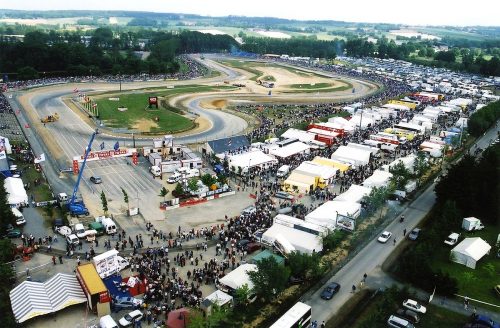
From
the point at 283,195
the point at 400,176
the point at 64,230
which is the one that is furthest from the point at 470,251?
the point at 64,230

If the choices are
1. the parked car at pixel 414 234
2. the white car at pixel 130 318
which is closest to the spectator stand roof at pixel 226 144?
the parked car at pixel 414 234

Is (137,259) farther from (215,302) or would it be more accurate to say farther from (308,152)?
(308,152)

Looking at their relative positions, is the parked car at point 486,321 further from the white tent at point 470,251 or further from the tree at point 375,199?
the tree at point 375,199

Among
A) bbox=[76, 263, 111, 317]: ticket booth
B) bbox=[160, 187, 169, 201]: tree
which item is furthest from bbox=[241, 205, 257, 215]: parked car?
bbox=[76, 263, 111, 317]: ticket booth

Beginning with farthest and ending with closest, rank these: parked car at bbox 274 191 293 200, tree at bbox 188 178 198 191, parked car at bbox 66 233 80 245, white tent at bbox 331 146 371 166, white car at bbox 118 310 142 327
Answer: white tent at bbox 331 146 371 166, parked car at bbox 274 191 293 200, tree at bbox 188 178 198 191, parked car at bbox 66 233 80 245, white car at bbox 118 310 142 327

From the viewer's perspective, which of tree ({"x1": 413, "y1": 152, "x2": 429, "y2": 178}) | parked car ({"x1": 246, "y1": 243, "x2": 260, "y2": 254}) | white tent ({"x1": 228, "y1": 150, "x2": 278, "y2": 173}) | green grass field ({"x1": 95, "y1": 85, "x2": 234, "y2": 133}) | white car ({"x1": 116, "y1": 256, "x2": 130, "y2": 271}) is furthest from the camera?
green grass field ({"x1": 95, "y1": 85, "x2": 234, "y2": 133})

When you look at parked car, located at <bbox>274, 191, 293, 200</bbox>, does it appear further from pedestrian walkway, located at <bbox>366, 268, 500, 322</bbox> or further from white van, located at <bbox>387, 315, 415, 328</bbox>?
white van, located at <bbox>387, 315, 415, 328</bbox>
